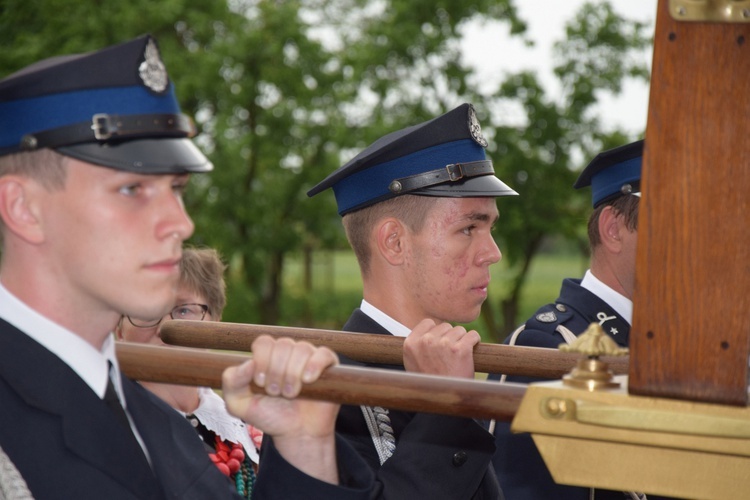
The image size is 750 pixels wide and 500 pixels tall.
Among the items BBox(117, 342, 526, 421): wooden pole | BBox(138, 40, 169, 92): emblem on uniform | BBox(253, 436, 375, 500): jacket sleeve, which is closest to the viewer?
BBox(117, 342, 526, 421): wooden pole

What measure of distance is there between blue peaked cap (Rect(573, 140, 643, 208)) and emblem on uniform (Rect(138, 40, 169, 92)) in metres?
2.72

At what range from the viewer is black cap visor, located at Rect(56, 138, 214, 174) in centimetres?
214

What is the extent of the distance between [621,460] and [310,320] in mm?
17207

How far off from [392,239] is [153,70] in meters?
1.52

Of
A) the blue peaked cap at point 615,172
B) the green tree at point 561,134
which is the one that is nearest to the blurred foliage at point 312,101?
the green tree at point 561,134

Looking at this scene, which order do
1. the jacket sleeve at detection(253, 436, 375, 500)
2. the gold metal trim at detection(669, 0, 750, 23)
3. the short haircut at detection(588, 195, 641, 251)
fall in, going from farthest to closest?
the short haircut at detection(588, 195, 641, 251) < the jacket sleeve at detection(253, 436, 375, 500) < the gold metal trim at detection(669, 0, 750, 23)

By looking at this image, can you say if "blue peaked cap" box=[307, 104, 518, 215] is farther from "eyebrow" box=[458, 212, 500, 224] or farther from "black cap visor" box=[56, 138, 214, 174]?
"black cap visor" box=[56, 138, 214, 174]

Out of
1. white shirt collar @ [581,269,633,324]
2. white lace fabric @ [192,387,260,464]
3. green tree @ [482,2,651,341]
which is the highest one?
green tree @ [482,2,651,341]

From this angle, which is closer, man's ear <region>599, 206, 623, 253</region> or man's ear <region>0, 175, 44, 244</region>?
man's ear <region>0, 175, 44, 244</region>

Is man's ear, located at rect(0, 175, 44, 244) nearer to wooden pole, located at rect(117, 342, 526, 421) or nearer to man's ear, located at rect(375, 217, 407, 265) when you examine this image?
wooden pole, located at rect(117, 342, 526, 421)

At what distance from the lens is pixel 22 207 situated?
7.07 ft

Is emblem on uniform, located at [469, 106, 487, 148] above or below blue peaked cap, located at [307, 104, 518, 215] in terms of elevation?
above

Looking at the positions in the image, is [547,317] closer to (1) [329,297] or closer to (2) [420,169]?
(2) [420,169]

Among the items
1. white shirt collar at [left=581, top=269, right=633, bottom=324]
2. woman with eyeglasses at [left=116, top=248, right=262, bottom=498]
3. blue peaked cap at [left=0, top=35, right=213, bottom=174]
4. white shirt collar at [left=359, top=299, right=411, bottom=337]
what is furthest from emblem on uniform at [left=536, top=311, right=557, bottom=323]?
blue peaked cap at [left=0, top=35, right=213, bottom=174]
